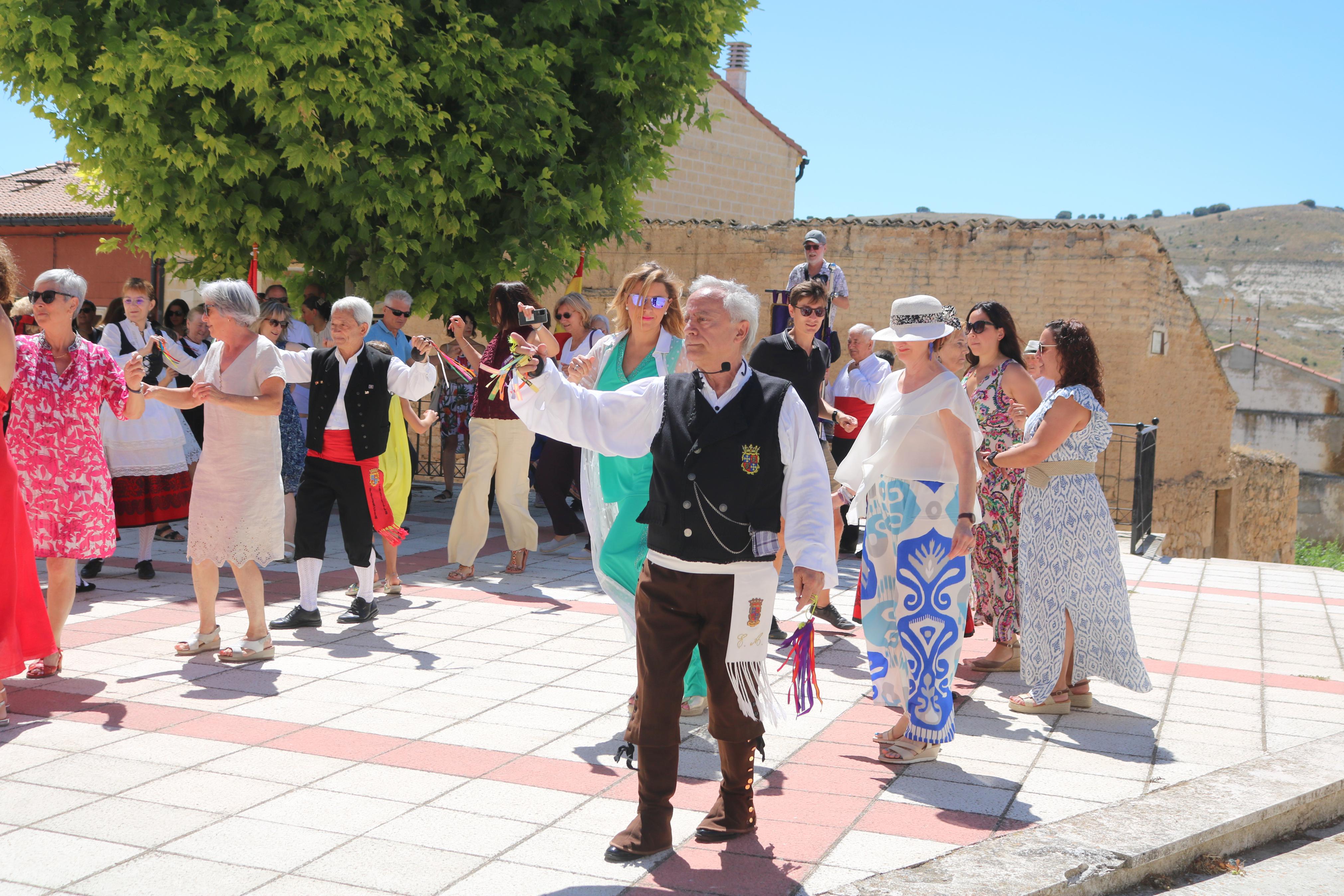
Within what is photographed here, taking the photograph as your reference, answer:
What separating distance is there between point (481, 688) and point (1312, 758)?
3681 millimetres

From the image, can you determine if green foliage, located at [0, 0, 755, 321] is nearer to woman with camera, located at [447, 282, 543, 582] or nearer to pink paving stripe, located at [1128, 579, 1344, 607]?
woman with camera, located at [447, 282, 543, 582]

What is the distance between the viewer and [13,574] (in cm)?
499

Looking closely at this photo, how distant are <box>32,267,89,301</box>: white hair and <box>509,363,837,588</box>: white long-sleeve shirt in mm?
3230

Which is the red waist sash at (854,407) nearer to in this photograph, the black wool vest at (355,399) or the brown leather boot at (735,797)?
the black wool vest at (355,399)

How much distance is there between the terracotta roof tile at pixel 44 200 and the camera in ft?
68.3

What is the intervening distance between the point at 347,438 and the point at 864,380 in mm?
4334

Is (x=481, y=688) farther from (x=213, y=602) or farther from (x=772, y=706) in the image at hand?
(x=772, y=706)

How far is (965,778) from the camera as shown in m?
4.54

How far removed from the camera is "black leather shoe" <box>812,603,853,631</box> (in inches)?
286

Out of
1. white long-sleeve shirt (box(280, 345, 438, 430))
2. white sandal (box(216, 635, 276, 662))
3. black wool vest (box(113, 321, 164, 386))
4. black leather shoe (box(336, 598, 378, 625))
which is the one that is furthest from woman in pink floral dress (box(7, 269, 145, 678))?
black wool vest (box(113, 321, 164, 386))

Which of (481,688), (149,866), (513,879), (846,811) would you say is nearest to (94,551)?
(481,688)

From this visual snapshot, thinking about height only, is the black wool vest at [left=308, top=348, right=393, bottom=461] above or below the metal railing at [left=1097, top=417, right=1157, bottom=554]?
above

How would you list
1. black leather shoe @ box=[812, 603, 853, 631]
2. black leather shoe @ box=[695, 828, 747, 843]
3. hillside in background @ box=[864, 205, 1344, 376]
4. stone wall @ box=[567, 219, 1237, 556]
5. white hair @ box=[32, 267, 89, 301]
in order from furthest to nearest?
hillside in background @ box=[864, 205, 1344, 376]
stone wall @ box=[567, 219, 1237, 556]
black leather shoe @ box=[812, 603, 853, 631]
white hair @ box=[32, 267, 89, 301]
black leather shoe @ box=[695, 828, 747, 843]

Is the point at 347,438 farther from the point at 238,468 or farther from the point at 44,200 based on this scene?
the point at 44,200
